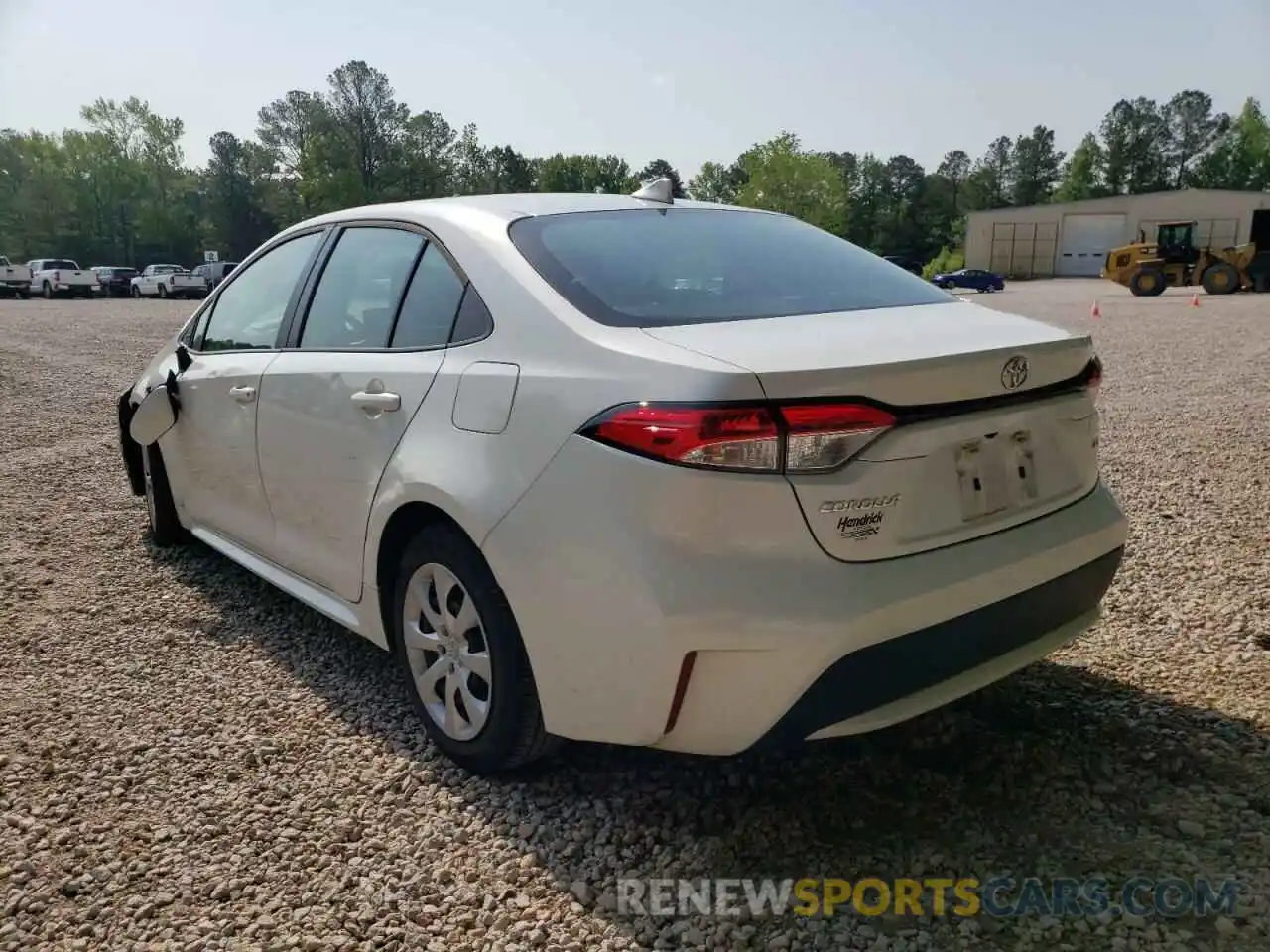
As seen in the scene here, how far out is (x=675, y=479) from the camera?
2061 millimetres

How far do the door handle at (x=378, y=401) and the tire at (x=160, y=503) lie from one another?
2241mm

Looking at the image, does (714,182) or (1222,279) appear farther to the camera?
(714,182)

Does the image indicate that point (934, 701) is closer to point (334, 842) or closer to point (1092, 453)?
point (1092, 453)

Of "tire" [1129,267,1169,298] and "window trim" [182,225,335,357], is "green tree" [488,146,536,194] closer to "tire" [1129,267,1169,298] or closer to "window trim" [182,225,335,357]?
"tire" [1129,267,1169,298]

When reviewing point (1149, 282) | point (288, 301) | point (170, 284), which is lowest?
point (1149, 282)

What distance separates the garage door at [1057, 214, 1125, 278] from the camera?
2454 inches

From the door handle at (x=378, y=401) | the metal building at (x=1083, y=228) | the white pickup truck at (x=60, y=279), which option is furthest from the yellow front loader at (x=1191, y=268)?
the white pickup truck at (x=60, y=279)

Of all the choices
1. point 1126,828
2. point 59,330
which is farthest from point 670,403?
point 59,330

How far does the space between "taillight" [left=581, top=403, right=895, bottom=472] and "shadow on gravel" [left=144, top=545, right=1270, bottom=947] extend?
1.02 metres

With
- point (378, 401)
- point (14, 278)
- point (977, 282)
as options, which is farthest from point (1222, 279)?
point (14, 278)

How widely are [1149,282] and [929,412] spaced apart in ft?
106

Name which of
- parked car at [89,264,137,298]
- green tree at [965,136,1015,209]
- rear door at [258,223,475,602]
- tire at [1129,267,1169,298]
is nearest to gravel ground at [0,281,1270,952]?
rear door at [258,223,475,602]

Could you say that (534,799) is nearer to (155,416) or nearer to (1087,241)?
(155,416)

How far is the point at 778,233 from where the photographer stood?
3.33m
